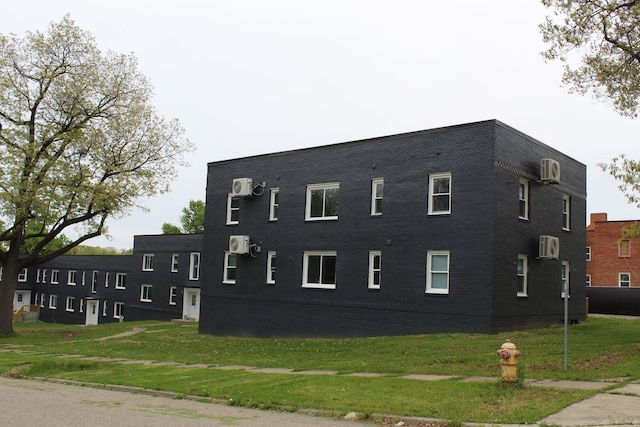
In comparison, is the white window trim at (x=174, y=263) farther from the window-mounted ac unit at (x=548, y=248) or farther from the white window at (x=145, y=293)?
the window-mounted ac unit at (x=548, y=248)

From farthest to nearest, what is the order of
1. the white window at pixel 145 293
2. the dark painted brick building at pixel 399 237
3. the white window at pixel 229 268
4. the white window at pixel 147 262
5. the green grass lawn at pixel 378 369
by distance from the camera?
the white window at pixel 147 262 < the white window at pixel 145 293 < the white window at pixel 229 268 < the dark painted brick building at pixel 399 237 < the green grass lawn at pixel 378 369

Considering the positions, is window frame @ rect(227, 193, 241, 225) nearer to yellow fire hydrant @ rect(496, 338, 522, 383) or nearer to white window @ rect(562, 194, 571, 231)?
white window @ rect(562, 194, 571, 231)

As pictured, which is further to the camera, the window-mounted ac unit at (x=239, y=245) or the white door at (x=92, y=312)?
the white door at (x=92, y=312)

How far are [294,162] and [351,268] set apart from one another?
5.68 m

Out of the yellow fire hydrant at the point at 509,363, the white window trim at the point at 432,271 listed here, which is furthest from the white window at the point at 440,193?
the yellow fire hydrant at the point at 509,363

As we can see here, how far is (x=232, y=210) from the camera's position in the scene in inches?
1186

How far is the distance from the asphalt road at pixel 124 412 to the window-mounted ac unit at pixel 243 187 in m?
15.4

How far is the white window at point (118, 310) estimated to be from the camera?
5238cm


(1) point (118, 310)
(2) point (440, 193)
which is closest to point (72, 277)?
(1) point (118, 310)

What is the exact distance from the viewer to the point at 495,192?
837 inches

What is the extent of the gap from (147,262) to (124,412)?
38622 mm

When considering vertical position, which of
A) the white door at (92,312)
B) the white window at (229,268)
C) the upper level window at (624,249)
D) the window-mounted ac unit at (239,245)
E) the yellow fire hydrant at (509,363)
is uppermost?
the upper level window at (624,249)

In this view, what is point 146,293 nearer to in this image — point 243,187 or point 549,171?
point 243,187

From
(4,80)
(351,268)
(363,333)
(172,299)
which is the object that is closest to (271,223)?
(351,268)
